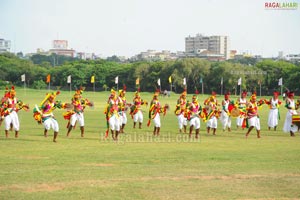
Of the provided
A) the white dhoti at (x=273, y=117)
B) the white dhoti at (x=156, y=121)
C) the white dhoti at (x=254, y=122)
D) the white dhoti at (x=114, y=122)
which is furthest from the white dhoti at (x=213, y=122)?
the white dhoti at (x=114, y=122)

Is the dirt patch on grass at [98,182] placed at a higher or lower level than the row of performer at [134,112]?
lower

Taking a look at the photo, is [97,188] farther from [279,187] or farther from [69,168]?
[279,187]

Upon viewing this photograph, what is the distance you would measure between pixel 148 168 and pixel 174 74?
93.9 m

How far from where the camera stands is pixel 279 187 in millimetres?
12438

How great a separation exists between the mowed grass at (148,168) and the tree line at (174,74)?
73162mm

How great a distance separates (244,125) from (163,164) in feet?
39.2

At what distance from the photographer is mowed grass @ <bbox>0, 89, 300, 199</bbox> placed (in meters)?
11.8

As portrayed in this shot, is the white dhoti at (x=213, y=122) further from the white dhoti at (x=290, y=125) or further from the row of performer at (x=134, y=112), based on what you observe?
the white dhoti at (x=290, y=125)

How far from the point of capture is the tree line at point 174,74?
102562 millimetres

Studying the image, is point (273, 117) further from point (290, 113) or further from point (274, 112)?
point (290, 113)

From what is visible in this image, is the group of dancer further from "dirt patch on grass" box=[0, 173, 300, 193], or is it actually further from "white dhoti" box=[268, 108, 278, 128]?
"dirt patch on grass" box=[0, 173, 300, 193]

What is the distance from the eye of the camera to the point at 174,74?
108 metres

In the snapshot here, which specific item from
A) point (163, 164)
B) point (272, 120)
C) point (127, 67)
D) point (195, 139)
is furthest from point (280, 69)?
point (163, 164)

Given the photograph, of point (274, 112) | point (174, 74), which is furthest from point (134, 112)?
point (174, 74)
